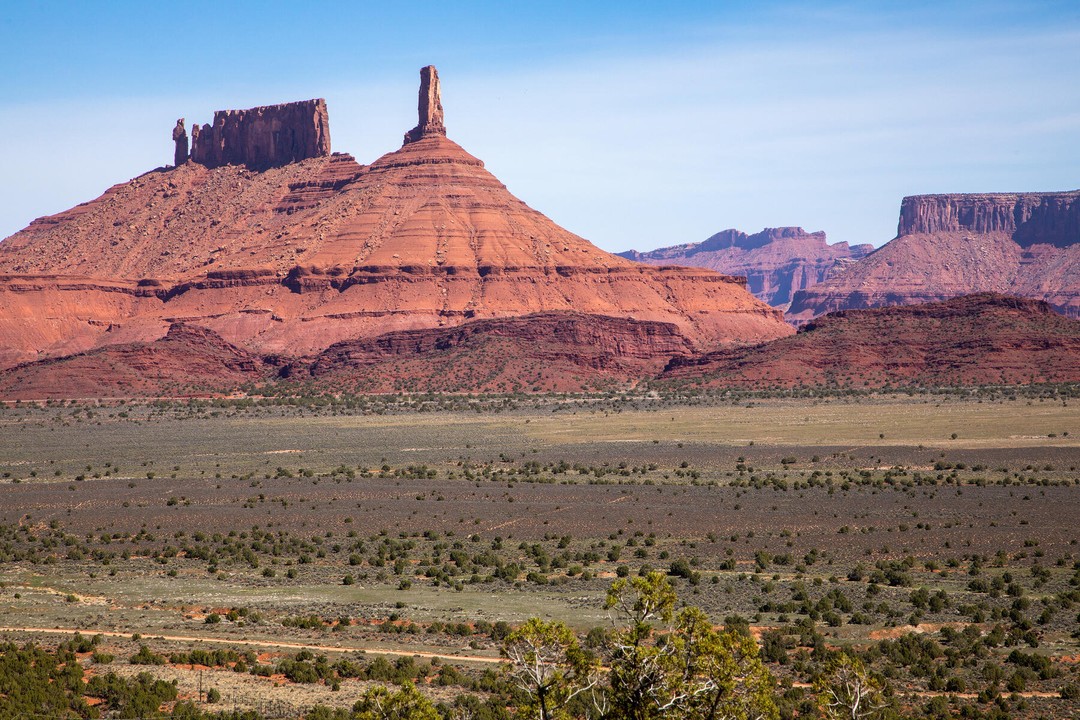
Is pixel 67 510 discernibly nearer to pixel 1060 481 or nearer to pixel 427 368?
pixel 1060 481

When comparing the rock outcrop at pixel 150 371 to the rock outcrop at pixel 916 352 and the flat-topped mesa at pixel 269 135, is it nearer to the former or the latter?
the rock outcrop at pixel 916 352

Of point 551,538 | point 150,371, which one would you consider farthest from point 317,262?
point 551,538

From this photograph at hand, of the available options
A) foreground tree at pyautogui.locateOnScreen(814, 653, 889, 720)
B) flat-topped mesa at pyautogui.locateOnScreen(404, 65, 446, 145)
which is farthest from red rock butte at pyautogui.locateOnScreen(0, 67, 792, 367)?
foreground tree at pyautogui.locateOnScreen(814, 653, 889, 720)

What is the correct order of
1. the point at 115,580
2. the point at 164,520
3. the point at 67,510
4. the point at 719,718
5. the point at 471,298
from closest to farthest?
the point at 719,718 → the point at 115,580 → the point at 164,520 → the point at 67,510 → the point at 471,298

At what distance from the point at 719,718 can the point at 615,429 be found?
62.8 m

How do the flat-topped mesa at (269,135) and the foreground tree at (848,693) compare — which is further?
the flat-topped mesa at (269,135)

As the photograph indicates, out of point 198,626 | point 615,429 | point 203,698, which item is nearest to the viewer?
point 203,698

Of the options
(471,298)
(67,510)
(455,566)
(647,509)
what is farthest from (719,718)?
(471,298)

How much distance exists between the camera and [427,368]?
368ft

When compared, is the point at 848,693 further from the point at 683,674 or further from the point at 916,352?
the point at 916,352

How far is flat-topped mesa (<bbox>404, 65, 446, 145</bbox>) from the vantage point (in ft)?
515

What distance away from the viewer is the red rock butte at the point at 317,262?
12988 centimetres

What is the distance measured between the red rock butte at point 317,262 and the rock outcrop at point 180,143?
27.2 ft

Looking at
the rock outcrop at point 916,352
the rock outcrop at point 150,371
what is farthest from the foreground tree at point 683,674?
the rock outcrop at point 150,371
